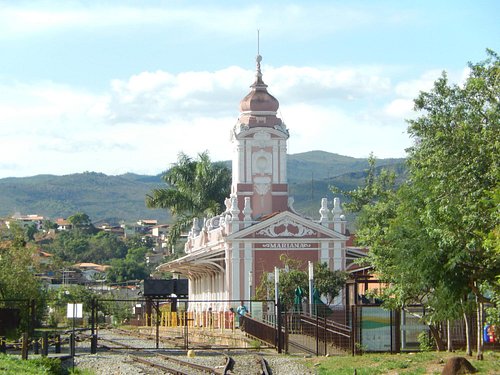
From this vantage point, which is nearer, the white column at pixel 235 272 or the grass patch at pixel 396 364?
the grass patch at pixel 396 364

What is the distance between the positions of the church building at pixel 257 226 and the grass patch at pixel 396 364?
26057 millimetres

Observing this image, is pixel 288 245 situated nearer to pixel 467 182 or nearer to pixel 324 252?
pixel 324 252

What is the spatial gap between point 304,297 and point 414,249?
75.0 ft

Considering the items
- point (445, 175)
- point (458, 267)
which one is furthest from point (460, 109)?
point (458, 267)

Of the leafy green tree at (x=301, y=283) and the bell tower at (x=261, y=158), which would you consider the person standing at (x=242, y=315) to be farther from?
the bell tower at (x=261, y=158)

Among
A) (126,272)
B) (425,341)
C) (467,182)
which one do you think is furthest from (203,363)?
(126,272)

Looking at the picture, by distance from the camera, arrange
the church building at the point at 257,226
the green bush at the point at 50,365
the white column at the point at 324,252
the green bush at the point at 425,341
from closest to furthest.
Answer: the green bush at the point at 50,365
the green bush at the point at 425,341
the church building at the point at 257,226
the white column at the point at 324,252

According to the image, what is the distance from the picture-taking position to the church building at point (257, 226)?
209ft

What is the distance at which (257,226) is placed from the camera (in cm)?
6378

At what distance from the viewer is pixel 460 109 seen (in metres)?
35.4

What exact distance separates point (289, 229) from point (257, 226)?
177 cm

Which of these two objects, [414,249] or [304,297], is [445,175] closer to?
[414,249]

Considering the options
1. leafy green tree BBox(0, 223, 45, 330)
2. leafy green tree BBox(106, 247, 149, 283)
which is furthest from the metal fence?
leafy green tree BBox(106, 247, 149, 283)

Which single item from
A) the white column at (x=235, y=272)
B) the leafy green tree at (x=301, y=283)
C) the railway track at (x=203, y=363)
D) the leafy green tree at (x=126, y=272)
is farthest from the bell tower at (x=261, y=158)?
the leafy green tree at (x=126, y=272)
